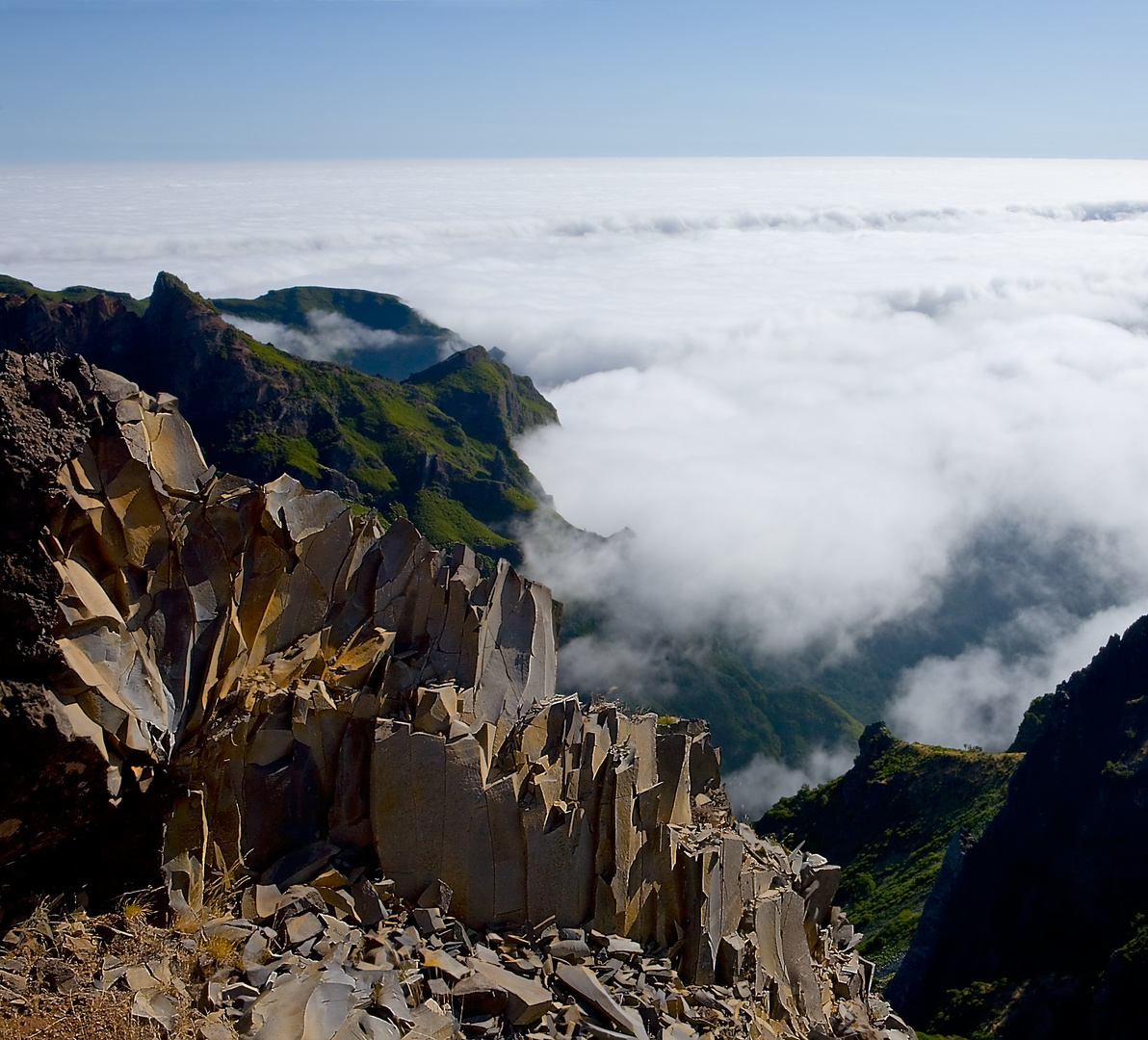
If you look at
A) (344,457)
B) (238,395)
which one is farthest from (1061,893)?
(238,395)

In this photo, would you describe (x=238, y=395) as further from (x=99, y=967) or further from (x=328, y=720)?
(x=99, y=967)

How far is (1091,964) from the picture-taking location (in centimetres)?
6831

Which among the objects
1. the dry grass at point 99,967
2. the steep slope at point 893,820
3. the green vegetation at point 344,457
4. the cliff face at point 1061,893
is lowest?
the steep slope at point 893,820

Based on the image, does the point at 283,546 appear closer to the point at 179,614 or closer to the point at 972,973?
the point at 179,614

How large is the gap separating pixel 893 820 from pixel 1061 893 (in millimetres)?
24829

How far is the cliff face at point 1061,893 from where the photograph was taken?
65.6 metres

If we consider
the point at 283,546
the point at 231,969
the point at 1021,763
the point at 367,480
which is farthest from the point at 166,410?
the point at 367,480

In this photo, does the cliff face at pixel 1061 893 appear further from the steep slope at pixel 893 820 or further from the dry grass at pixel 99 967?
the dry grass at pixel 99 967

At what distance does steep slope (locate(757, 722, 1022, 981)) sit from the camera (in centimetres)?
8650

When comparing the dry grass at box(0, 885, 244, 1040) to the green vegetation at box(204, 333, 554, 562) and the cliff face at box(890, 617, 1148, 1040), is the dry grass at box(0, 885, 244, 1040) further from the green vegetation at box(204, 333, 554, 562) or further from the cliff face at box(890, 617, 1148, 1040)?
the green vegetation at box(204, 333, 554, 562)

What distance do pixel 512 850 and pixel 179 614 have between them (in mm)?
8105

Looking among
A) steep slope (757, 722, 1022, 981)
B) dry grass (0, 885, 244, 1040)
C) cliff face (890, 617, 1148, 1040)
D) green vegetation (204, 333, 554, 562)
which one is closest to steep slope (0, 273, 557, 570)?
green vegetation (204, 333, 554, 562)

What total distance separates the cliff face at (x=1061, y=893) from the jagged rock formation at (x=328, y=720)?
4860 centimetres

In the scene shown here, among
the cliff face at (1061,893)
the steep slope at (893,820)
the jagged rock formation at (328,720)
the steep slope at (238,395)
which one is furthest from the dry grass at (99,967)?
the steep slope at (238,395)
